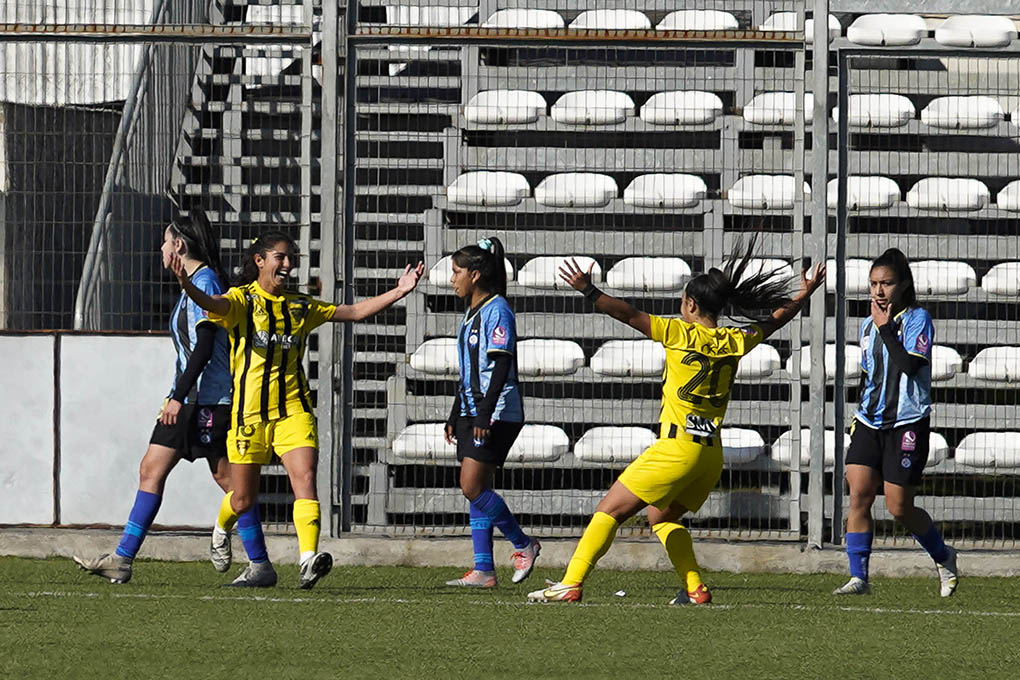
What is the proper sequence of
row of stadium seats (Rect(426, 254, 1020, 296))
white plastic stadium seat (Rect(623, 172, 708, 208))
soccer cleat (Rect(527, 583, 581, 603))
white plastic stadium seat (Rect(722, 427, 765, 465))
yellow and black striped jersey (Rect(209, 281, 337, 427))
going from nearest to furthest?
soccer cleat (Rect(527, 583, 581, 603)) < yellow and black striped jersey (Rect(209, 281, 337, 427)) < white plastic stadium seat (Rect(722, 427, 765, 465)) < row of stadium seats (Rect(426, 254, 1020, 296)) < white plastic stadium seat (Rect(623, 172, 708, 208))

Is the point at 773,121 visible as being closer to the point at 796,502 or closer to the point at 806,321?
the point at 806,321

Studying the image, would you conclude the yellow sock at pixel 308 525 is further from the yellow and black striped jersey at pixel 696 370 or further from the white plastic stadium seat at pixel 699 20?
the white plastic stadium seat at pixel 699 20

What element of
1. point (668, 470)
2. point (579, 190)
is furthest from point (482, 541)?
point (579, 190)

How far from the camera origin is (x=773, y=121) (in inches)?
455

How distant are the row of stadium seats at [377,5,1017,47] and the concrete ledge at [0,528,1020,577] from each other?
12.9ft

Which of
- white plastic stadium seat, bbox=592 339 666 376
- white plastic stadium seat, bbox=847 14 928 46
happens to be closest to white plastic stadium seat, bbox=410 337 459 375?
white plastic stadium seat, bbox=592 339 666 376

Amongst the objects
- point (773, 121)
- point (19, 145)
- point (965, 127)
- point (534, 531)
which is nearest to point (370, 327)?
point (534, 531)

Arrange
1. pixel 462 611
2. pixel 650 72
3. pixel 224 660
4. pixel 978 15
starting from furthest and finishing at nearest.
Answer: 1. pixel 978 15
2. pixel 650 72
3. pixel 462 611
4. pixel 224 660

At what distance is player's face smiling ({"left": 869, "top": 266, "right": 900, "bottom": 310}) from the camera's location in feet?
27.9

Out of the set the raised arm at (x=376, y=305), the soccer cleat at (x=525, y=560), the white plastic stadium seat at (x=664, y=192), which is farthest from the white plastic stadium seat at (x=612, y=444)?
the raised arm at (x=376, y=305)

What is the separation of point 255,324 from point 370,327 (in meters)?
2.49

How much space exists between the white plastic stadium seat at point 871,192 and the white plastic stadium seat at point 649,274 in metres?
1.25

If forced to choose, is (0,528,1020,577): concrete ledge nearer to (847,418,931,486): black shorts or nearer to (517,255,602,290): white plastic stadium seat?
(847,418,931,486): black shorts

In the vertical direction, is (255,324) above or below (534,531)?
above
